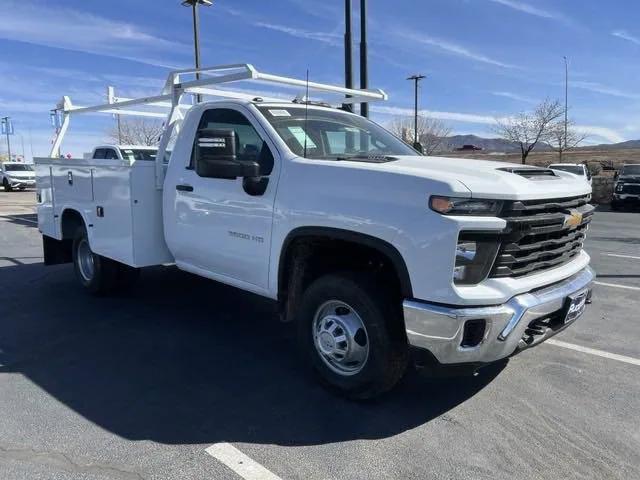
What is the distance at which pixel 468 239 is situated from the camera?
3.06 m

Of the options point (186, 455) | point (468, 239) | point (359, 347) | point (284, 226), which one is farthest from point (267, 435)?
point (468, 239)

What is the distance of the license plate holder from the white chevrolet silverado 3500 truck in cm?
1

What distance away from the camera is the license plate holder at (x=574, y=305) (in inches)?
137

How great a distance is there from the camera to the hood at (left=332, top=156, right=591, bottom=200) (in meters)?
3.10

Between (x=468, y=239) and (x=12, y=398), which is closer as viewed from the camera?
(x=468, y=239)

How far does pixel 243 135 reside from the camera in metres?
4.41

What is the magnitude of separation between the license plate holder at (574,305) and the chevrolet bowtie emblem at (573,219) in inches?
17.9

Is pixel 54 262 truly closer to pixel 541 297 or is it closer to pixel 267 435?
pixel 267 435

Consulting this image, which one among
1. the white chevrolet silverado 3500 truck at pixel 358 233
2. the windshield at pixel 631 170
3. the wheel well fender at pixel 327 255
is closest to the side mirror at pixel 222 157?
the white chevrolet silverado 3500 truck at pixel 358 233

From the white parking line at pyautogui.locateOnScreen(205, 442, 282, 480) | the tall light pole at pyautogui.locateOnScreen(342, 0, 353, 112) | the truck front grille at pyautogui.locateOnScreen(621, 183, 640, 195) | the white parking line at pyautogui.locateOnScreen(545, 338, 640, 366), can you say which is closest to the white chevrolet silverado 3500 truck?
the white parking line at pyautogui.locateOnScreen(205, 442, 282, 480)

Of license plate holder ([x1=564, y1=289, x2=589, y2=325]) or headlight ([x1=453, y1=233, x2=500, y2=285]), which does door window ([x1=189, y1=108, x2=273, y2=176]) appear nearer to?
headlight ([x1=453, y1=233, x2=500, y2=285])

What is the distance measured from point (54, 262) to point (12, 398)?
3.83 m

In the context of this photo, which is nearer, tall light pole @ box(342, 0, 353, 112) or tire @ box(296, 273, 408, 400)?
tire @ box(296, 273, 408, 400)

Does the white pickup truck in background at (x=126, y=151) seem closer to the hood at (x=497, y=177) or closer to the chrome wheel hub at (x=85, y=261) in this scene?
the chrome wheel hub at (x=85, y=261)
